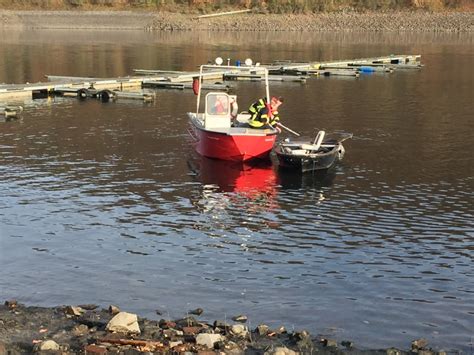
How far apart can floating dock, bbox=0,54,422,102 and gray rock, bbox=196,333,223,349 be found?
24.0m

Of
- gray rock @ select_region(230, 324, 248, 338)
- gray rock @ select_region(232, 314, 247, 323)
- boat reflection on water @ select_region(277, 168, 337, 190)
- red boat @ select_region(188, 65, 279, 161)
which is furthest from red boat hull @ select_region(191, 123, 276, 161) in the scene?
gray rock @ select_region(230, 324, 248, 338)

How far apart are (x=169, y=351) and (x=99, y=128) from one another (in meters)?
27.3

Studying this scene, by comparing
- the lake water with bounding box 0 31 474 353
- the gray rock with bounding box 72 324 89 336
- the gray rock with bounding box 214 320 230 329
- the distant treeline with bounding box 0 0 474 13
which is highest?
the distant treeline with bounding box 0 0 474 13

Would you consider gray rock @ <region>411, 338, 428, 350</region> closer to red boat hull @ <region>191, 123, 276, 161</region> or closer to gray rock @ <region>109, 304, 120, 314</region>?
gray rock @ <region>109, 304, 120, 314</region>

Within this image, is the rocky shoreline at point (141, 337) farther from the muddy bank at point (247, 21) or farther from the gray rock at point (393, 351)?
the muddy bank at point (247, 21)

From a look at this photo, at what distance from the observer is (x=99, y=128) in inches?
1512

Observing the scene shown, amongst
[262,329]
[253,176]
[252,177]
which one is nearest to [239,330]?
[262,329]

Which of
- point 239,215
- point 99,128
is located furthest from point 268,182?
point 99,128

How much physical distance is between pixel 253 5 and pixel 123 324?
512 ft

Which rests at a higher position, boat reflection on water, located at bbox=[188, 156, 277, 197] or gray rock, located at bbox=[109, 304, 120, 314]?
gray rock, located at bbox=[109, 304, 120, 314]

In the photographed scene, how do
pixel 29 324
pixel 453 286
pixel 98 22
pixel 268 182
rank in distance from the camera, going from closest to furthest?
pixel 29 324, pixel 453 286, pixel 268 182, pixel 98 22

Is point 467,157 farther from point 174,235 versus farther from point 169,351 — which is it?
point 169,351

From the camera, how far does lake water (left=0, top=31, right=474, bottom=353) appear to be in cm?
1562

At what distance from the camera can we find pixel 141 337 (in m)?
12.8
